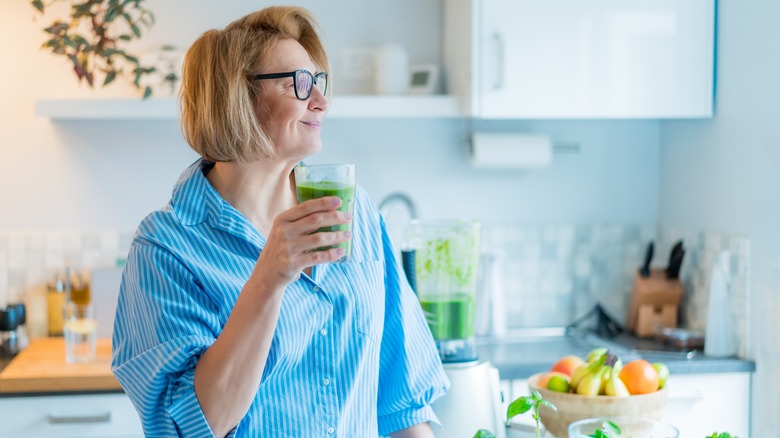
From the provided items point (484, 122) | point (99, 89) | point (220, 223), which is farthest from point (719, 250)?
point (99, 89)

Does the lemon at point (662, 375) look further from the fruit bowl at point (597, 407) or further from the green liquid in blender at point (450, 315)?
the green liquid in blender at point (450, 315)

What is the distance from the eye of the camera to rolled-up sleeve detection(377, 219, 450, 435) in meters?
1.71

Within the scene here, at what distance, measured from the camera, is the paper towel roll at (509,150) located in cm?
300

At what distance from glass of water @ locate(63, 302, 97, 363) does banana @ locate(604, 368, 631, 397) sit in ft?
5.20

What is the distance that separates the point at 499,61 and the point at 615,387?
1.32 meters

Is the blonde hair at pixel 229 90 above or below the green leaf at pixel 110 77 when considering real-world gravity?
below

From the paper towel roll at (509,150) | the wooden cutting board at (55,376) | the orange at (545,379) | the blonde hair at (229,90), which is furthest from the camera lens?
the paper towel roll at (509,150)

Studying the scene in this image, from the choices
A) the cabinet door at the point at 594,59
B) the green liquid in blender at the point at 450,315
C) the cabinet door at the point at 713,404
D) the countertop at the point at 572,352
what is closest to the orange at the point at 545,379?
the green liquid in blender at the point at 450,315

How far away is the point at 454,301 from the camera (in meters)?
2.03

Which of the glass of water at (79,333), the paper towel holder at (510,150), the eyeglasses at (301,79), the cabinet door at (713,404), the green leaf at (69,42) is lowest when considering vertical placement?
the cabinet door at (713,404)

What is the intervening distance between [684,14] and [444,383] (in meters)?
1.64

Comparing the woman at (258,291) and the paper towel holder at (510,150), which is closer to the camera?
the woman at (258,291)

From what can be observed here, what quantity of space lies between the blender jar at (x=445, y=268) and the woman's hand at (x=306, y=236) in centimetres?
79

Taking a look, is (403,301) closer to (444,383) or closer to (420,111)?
(444,383)
